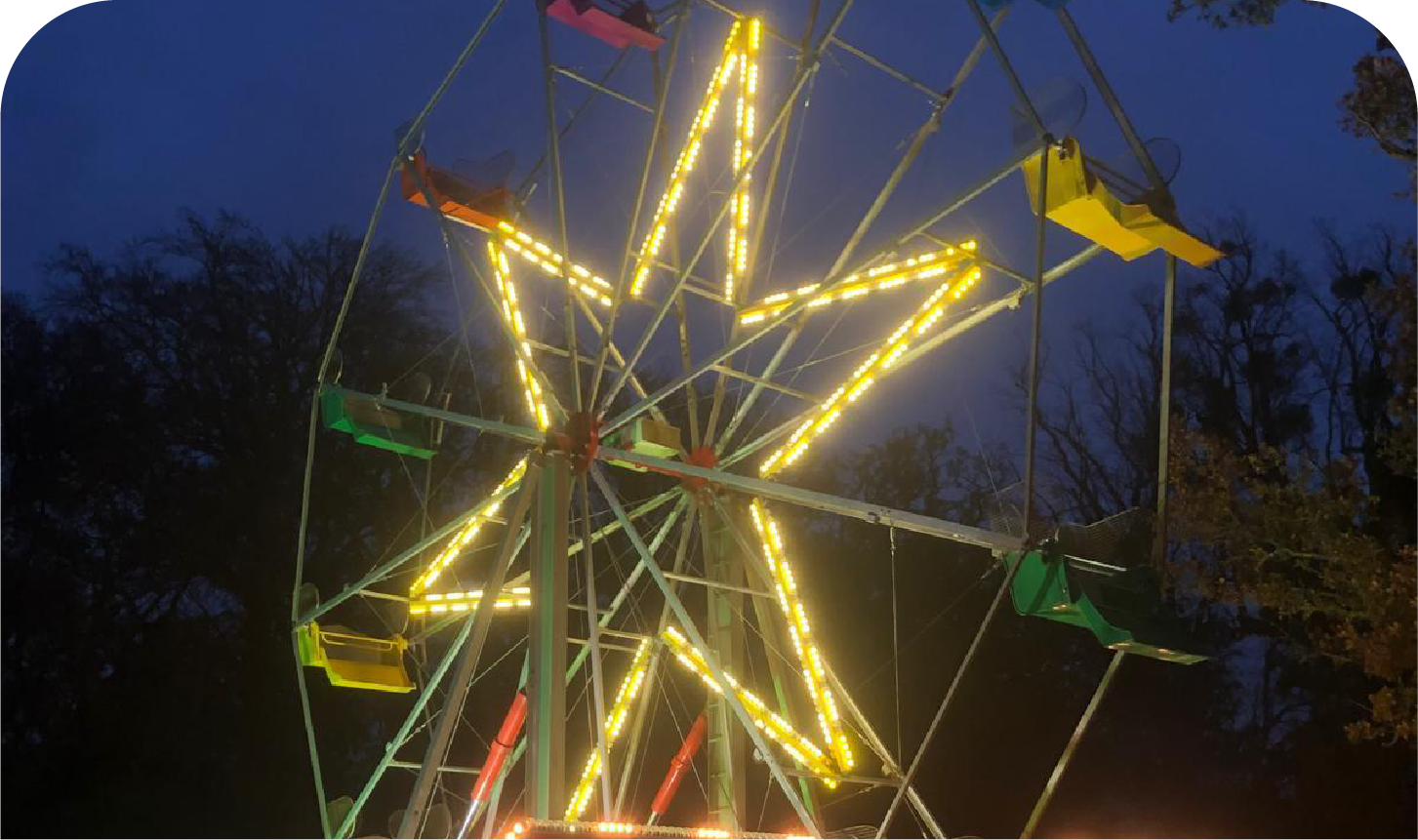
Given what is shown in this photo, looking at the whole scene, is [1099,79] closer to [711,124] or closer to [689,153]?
[689,153]

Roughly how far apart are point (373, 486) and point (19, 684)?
239 inches

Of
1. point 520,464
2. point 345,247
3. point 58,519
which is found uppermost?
point 345,247

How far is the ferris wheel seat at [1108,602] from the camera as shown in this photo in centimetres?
691

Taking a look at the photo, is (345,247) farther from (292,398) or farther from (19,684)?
(19,684)

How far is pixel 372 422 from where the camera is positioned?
10438 mm

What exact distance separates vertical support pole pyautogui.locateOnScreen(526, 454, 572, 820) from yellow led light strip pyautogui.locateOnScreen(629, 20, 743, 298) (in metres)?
2.26

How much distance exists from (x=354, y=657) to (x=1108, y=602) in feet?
21.8

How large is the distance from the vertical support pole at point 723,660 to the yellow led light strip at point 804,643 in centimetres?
35

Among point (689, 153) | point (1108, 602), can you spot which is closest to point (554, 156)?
point (689, 153)

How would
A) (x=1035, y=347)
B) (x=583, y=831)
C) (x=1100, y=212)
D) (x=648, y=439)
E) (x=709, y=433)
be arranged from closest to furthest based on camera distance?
(x=583, y=831)
(x=1035, y=347)
(x=1100, y=212)
(x=648, y=439)
(x=709, y=433)

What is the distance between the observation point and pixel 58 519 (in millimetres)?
19094

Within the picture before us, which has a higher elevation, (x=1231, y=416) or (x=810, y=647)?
(x=1231, y=416)

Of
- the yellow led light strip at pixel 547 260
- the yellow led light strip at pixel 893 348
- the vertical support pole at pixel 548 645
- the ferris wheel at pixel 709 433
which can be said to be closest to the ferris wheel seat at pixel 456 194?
the ferris wheel at pixel 709 433

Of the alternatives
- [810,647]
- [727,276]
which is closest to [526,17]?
[727,276]
